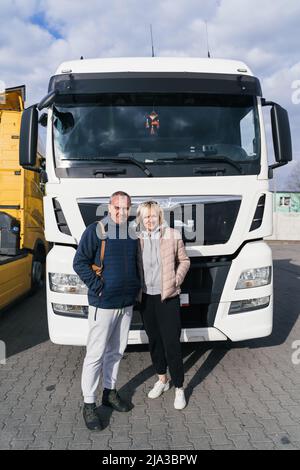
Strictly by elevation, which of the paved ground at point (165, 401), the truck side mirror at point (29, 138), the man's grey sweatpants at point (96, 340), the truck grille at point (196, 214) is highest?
the truck side mirror at point (29, 138)

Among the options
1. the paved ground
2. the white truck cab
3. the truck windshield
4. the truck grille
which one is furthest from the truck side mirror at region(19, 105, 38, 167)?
the paved ground

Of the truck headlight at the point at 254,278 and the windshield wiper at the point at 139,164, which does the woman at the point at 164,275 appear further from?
the truck headlight at the point at 254,278

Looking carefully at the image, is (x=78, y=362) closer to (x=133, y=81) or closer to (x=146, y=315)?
(x=146, y=315)

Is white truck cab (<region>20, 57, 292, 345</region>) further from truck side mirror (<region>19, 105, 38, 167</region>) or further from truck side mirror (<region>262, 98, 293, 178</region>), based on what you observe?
truck side mirror (<region>262, 98, 293, 178</region>)

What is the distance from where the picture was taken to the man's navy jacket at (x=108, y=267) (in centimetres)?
309

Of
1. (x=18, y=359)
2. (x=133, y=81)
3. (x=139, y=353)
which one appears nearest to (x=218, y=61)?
(x=133, y=81)

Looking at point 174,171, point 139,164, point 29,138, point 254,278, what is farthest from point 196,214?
point 29,138

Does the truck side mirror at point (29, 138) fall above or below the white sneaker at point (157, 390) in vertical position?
above

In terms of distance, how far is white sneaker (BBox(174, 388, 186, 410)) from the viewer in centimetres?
342

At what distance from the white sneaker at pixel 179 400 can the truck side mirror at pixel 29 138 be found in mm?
2493

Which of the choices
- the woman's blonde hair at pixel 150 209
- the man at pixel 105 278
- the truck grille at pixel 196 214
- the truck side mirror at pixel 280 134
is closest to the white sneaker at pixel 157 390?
the man at pixel 105 278

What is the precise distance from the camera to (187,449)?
287 cm

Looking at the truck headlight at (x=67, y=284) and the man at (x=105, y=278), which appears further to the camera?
the truck headlight at (x=67, y=284)
